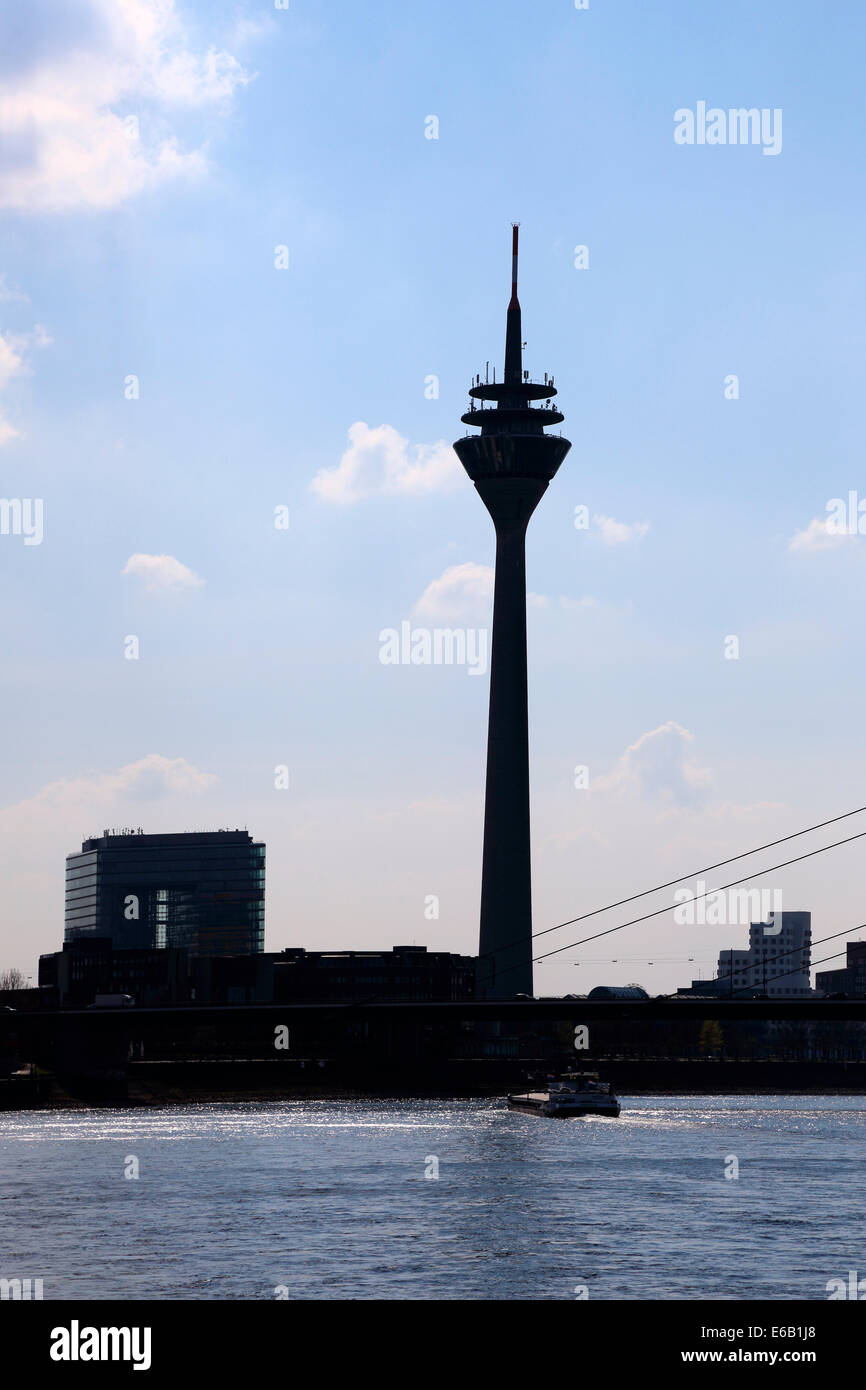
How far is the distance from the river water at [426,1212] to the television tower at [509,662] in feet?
296

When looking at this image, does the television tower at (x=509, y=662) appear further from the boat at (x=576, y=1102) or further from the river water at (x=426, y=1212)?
the river water at (x=426, y=1212)

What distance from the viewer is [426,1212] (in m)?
51.1

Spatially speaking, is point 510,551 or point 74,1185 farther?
point 510,551

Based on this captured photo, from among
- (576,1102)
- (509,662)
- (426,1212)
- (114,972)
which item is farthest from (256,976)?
(426,1212)

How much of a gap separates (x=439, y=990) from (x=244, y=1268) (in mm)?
142798

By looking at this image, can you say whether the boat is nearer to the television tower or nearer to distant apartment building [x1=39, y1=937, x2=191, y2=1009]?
the television tower

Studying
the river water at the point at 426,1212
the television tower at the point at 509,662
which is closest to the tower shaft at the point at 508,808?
the television tower at the point at 509,662

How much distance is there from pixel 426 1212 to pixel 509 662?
143 metres

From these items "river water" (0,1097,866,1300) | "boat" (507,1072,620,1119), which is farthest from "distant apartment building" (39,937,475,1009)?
"river water" (0,1097,866,1300)

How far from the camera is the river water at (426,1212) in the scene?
37969 mm
